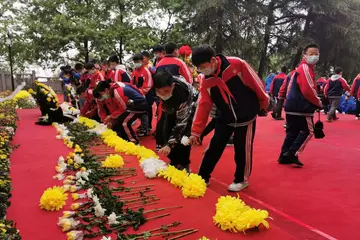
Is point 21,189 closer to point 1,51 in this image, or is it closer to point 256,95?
point 256,95

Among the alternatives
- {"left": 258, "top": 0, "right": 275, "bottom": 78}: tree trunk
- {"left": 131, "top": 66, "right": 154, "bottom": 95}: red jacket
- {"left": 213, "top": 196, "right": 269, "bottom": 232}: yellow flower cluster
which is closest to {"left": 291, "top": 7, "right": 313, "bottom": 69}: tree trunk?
{"left": 258, "top": 0, "right": 275, "bottom": 78}: tree trunk

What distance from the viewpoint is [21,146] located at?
4.70m

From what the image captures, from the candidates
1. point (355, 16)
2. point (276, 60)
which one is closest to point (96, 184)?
point (355, 16)

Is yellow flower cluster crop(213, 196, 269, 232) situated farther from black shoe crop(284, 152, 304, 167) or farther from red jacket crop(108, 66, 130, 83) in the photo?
red jacket crop(108, 66, 130, 83)

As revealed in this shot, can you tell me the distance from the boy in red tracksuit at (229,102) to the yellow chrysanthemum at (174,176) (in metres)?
0.32

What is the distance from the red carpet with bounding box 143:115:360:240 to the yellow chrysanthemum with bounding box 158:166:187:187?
55 cm

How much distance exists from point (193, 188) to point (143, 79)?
4.04 meters

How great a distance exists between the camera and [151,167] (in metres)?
3.32

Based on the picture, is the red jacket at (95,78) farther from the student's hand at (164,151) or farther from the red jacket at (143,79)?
the student's hand at (164,151)

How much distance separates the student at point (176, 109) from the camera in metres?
3.24

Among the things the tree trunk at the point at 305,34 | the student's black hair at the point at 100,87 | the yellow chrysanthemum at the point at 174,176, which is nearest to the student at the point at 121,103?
the student's black hair at the point at 100,87

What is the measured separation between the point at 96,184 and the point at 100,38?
16521 mm

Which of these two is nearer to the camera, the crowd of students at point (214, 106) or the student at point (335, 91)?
the crowd of students at point (214, 106)

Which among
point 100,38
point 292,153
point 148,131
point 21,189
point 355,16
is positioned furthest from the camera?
point 100,38
